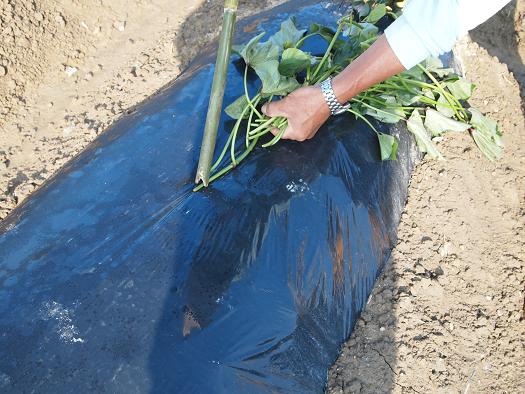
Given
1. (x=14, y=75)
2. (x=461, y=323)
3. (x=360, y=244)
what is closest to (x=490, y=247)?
(x=461, y=323)

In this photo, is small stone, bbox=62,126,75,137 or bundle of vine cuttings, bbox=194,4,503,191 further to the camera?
small stone, bbox=62,126,75,137

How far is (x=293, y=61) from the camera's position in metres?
1.44

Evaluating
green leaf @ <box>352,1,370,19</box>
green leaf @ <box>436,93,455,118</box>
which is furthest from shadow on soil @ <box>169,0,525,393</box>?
green leaf @ <box>352,1,370,19</box>

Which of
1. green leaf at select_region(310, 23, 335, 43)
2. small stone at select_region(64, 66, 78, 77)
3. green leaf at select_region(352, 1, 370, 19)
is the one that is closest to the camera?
green leaf at select_region(310, 23, 335, 43)

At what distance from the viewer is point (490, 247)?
192cm

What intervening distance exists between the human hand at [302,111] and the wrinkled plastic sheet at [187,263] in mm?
52

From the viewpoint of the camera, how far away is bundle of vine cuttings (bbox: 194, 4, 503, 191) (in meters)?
1.42

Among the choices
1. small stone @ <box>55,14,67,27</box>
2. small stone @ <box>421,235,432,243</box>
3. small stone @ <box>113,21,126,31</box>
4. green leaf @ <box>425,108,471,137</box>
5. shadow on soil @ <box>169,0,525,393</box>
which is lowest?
shadow on soil @ <box>169,0,525,393</box>

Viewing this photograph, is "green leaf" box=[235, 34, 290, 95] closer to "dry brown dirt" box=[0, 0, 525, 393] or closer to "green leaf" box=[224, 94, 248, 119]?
"green leaf" box=[224, 94, 248, 119]

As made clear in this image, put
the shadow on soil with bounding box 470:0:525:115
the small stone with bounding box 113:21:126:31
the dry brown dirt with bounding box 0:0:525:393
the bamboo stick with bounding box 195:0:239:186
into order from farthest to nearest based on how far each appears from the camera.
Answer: the shadow on soil with bounding box 470:0:525:115, the small stone with bounding box 113:21:126:31, the dry brown dirt with bounding box 0:0:525:393, the bamboo stick with bounding box 195:0:239:186

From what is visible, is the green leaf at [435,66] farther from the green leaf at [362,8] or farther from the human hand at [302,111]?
the human hand at [302,111]

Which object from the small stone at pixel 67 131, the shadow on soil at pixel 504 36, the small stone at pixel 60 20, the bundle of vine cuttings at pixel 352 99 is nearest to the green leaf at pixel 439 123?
the bundle of vine cuttings at pixel 352 99

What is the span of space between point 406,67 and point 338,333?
752mm

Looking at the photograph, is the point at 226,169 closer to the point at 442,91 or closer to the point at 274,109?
the point at 274,109
